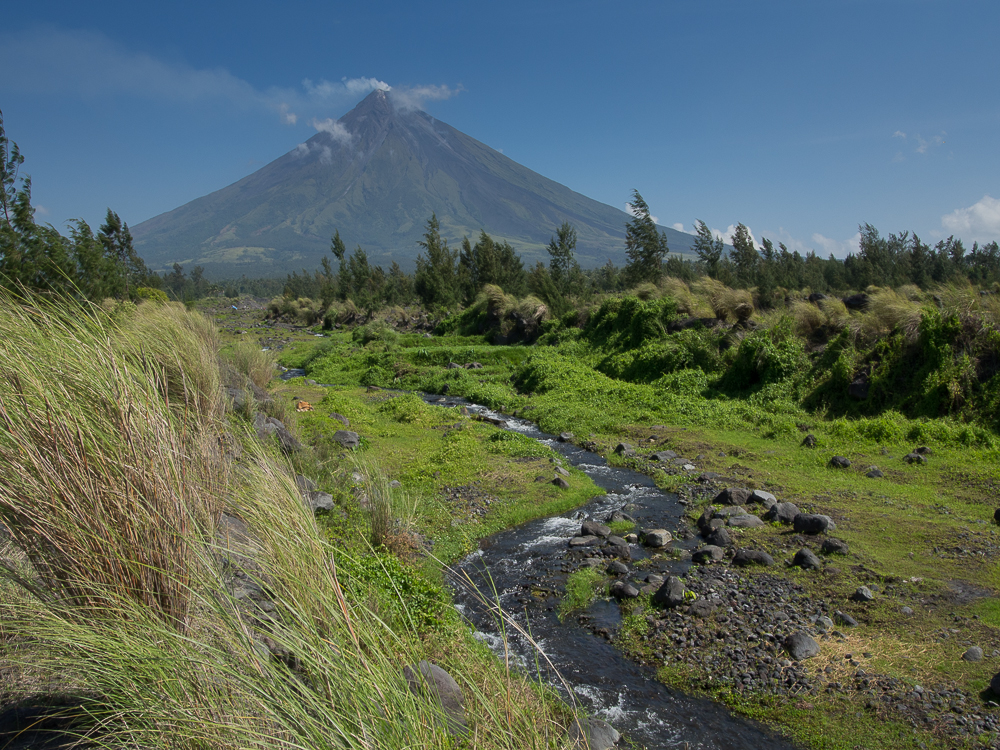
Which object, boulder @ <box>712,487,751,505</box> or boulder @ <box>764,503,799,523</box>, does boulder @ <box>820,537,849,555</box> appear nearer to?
boulder @ <box>764,503,799,523</box>

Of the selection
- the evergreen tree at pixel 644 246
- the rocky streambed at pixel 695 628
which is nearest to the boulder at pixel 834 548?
the rocky streambed at pixel 695 628

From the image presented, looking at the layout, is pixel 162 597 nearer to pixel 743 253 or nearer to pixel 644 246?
pixel 644 246

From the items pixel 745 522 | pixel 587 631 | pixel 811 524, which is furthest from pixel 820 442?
pixel 587 631

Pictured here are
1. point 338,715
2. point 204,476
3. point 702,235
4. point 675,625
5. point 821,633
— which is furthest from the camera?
point 702,235

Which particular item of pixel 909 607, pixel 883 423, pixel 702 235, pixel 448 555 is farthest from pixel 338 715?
pixel 702 235

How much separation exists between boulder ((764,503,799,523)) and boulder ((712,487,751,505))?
59 centimetres

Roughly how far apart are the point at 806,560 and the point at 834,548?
1.86ft

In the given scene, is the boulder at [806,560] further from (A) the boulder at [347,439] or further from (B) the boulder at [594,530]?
(A) the boulder at [347,439]

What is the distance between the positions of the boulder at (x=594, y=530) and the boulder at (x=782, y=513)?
2.52m

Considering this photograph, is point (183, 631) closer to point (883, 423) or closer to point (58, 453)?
point (58, 453)

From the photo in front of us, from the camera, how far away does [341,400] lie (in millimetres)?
17547

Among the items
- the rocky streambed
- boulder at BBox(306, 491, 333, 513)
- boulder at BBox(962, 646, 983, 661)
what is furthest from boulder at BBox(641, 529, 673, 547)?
boulder at BBox(306, 491, 333, 513)

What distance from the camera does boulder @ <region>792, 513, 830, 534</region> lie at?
802 cm

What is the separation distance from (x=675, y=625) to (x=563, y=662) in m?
1.37
